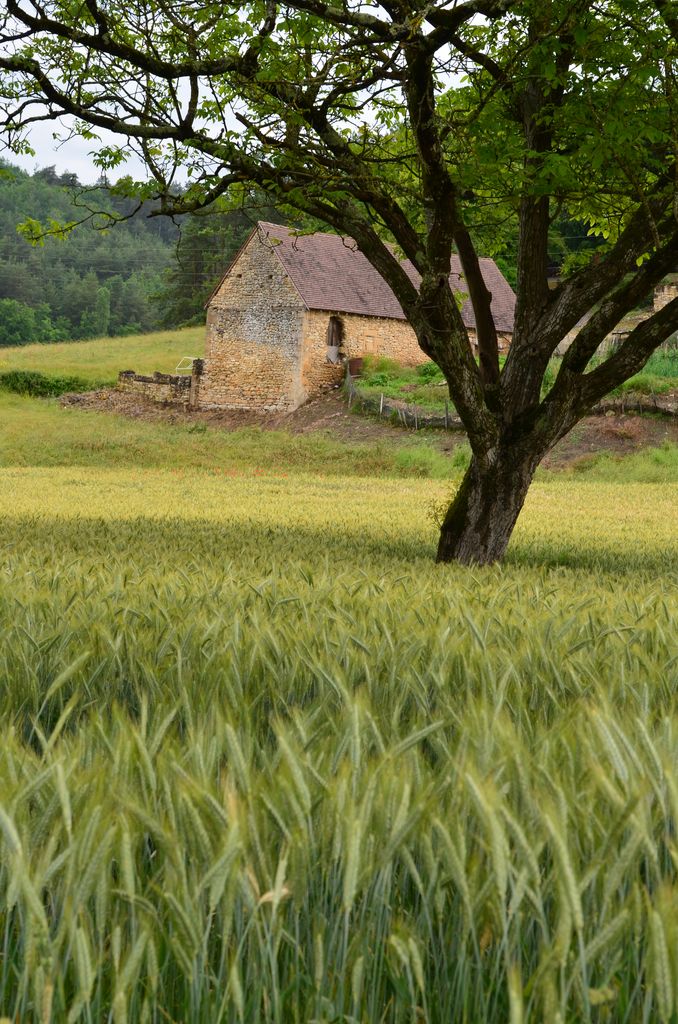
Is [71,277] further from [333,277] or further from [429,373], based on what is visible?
[429,373]

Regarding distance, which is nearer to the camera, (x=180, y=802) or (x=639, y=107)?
(x=180, y=802)

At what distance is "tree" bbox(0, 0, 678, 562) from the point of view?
8.16 meters

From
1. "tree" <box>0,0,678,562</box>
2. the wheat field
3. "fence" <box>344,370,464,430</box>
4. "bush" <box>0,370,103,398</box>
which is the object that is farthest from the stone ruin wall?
the wheat field

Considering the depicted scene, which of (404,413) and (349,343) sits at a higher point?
(349,343)

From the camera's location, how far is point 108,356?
230 feet

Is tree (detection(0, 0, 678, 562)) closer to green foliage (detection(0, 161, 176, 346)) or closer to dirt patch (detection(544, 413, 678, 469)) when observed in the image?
dirt patch (detection(544, 413, 678, 469))

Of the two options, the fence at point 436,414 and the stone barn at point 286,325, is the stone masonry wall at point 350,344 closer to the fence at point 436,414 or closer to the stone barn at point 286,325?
the stone barn at point 286,325

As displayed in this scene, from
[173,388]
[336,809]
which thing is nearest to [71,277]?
[173,388]

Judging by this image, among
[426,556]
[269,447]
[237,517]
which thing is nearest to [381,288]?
[269,447]

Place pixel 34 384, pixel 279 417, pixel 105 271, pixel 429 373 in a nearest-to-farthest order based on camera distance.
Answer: pixel 429 373, pixel 279 417, pixel 34 384, pixel 105 271

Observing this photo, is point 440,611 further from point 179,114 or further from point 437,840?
point 179,114

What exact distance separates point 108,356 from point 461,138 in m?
64.0

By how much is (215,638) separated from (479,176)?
6.72 m

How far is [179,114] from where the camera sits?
891 cm
